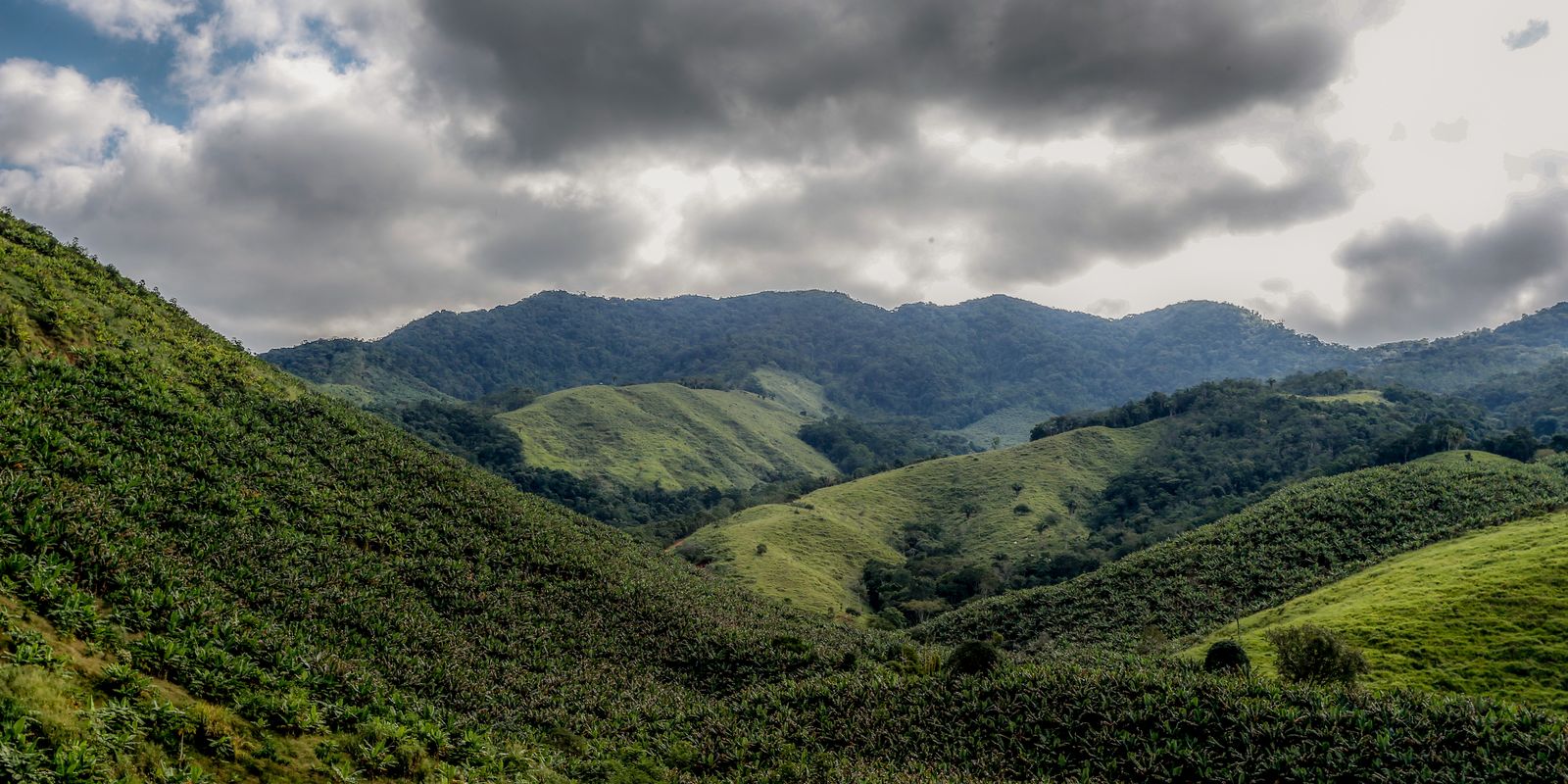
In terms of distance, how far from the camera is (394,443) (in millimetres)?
53656

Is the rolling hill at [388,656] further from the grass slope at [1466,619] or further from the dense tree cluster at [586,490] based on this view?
the dense tree cluster at [586,490]

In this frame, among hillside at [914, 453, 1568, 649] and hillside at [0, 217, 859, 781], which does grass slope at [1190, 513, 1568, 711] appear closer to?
hillside at [914, 453, 1568, 649]

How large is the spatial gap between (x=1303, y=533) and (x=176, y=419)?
285ft

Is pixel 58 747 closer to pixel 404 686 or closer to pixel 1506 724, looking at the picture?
pixel 404 686

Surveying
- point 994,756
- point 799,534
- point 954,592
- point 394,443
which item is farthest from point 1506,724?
point 799,534

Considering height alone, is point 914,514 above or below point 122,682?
below

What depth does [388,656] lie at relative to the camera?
2948 cm

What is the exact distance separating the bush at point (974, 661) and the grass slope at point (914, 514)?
55.6 meters

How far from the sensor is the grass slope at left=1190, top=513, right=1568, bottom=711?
3434cm

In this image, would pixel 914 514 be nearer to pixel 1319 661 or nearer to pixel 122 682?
pixel 1319 661

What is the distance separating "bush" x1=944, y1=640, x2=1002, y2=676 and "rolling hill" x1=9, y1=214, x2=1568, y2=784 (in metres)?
0.32

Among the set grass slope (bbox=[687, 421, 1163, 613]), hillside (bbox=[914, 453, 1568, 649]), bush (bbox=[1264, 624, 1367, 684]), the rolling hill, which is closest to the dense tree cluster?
grass slope (bbox=[687, 421, 1163, 613])

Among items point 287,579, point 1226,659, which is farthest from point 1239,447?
point 287,579

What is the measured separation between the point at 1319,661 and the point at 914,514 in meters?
112
